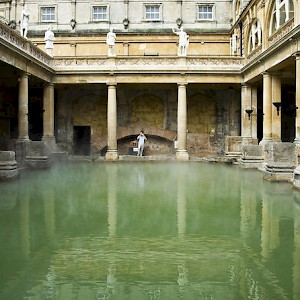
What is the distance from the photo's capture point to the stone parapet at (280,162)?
16359 mm

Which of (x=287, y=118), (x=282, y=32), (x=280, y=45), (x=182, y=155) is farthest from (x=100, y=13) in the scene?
(x=280, y=45)

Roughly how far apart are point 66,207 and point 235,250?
16.5 ft

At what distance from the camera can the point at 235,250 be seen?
691 cm

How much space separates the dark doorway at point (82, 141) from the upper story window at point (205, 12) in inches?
501

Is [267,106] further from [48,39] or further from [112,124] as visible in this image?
[48,39]

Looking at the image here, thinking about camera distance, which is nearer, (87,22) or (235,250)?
(235,250)

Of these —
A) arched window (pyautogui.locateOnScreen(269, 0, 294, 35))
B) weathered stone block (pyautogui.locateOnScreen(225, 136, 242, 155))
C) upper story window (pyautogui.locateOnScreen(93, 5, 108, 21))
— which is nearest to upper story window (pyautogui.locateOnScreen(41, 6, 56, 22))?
upper story window (pyautogui.locateOnScreen(93, 5, 108, 21))

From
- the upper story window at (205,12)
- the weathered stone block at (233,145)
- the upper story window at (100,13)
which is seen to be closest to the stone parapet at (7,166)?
the weathered stone block at (233,145)

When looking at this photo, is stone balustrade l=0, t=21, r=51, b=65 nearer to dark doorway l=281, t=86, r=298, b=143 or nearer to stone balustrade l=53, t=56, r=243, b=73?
stone balustrade l=53, t=56, r=243, b=73

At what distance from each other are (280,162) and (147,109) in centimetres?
1801

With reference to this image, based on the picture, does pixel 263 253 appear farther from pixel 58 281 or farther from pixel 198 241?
pixel 58 281

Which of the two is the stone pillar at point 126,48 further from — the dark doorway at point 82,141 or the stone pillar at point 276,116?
the stone pillar at point 276,116

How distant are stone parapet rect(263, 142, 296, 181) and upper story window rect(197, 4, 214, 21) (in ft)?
65.7

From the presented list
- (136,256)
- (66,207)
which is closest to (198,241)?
(136,256)
